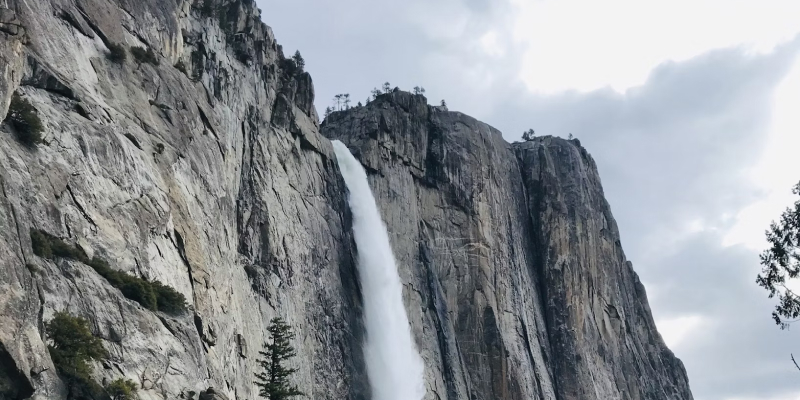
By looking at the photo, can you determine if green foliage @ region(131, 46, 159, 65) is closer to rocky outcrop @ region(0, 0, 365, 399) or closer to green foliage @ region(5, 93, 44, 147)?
rocky outcrop @ region(0, 0, 365, 399)

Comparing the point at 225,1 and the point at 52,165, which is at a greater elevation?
the point at 225,1

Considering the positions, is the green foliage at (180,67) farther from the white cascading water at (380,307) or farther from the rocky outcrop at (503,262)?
the rocky outcrop at (503,262)

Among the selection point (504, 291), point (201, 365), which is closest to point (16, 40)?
point (201, 365)

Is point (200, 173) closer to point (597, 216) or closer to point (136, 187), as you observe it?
point (136, 187)

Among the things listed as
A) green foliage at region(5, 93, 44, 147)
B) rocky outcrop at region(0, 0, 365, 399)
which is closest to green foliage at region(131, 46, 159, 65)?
rocky outcrop at region(0, 0, 365, 399)

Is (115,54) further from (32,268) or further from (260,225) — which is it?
(32,268)

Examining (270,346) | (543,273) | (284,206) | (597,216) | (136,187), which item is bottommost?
(270,346)

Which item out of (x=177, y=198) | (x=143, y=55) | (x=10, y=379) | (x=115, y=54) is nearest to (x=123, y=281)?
(x=177, y=198)
